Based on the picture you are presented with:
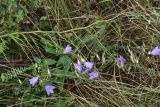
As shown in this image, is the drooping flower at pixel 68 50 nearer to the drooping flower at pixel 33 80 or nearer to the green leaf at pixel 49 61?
the green leaf at pixel 49 61

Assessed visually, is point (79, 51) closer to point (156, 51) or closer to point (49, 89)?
point (49, 89)

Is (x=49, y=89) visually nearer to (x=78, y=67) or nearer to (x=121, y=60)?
(x=78, y=67)

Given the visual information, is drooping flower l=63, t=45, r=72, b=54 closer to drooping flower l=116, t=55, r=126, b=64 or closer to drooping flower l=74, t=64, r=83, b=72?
drooping flower l=74, t=64, r=83, b=72

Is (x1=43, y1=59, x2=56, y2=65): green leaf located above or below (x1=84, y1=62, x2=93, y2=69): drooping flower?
above

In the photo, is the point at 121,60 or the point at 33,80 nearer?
the point at 33,80

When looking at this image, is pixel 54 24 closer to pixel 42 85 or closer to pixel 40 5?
pixel 40 5

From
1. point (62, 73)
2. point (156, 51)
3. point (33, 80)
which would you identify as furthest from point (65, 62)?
point (156, 51)

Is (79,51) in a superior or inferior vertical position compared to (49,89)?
superior

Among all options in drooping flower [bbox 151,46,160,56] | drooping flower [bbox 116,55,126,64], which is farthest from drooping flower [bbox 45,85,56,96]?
drooping flower [bbox 151,46,160,56]

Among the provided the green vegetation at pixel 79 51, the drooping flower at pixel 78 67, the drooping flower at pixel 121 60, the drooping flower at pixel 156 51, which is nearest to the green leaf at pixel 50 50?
the green vegetation at pixel 79 51
